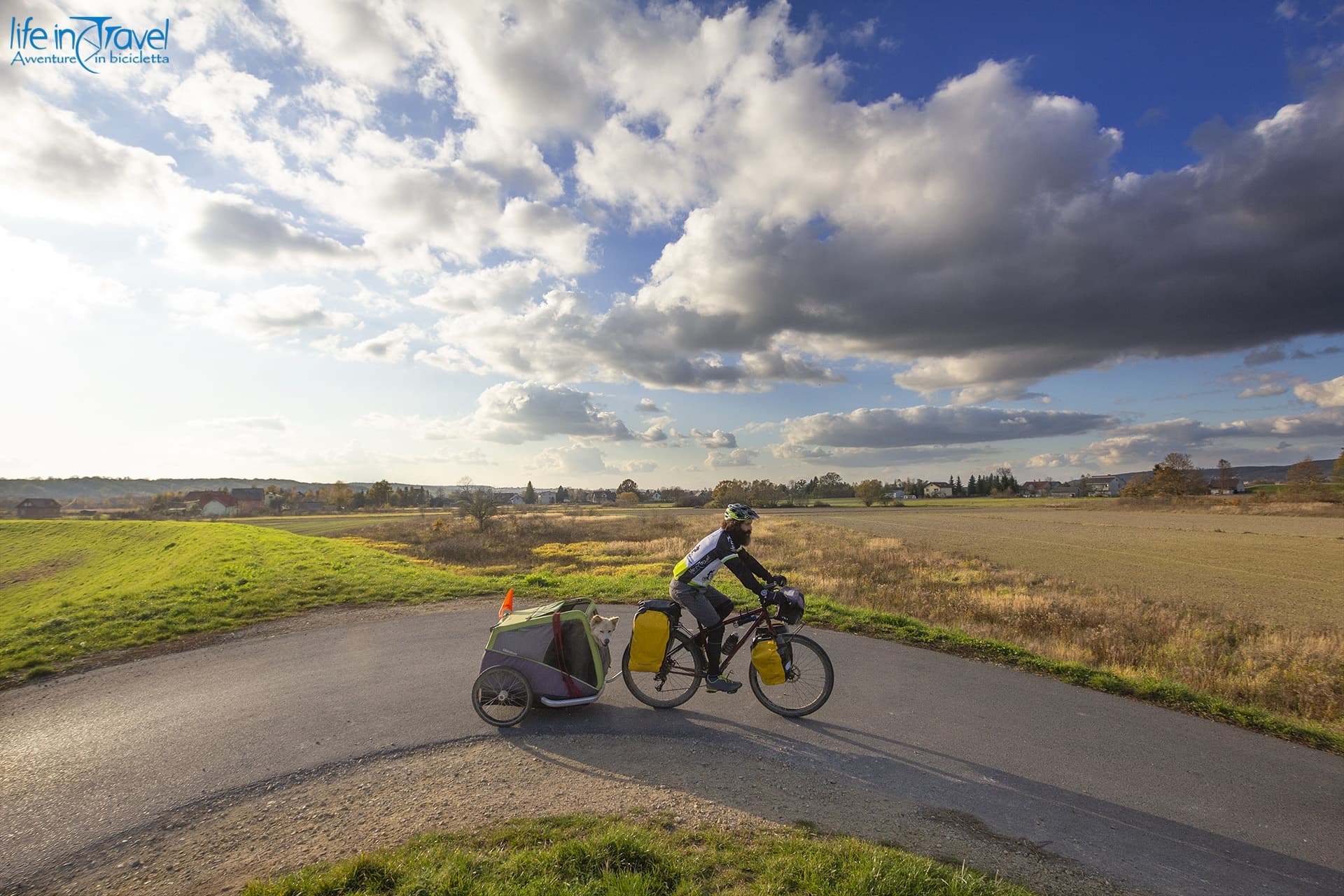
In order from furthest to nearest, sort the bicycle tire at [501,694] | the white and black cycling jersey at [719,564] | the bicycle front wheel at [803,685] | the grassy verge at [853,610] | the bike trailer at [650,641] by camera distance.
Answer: the grassy verge at [853,610] < the bike trailer at [650,641] < the bicycle front wheel at [803,685] < the white and black cycling jersey at [719,564] < the bicycle tire at [501,694]

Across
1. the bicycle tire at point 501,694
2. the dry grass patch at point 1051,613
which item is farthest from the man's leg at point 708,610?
the dry grass patch at point 1051,613

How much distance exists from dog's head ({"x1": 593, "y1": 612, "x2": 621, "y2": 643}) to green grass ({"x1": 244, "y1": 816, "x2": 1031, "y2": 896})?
2.69 meters

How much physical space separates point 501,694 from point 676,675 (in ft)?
6.69

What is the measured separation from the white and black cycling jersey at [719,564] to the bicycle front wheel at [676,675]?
79 centimetres

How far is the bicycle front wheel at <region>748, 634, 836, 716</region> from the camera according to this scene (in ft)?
22.3

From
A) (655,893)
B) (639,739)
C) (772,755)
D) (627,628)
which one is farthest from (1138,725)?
(627,628)

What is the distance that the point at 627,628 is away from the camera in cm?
1126

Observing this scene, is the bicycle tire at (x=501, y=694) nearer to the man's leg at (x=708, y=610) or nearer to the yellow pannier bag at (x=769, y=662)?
the man's leg at (x=708, y=610)

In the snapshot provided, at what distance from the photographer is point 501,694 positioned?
6.55 metres

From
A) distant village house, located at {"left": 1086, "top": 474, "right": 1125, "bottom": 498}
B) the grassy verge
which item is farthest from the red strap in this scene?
distant village house, located at {"left": 1086, "top": 474, "right": 1125, "bottom": 498}

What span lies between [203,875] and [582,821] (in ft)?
8.63

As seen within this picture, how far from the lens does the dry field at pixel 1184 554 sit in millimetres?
20609

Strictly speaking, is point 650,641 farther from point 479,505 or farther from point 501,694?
point 479,505

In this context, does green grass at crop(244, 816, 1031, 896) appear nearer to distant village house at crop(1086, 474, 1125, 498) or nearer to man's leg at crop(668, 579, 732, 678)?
man's leg at crop(668, 579, 732, 678)
